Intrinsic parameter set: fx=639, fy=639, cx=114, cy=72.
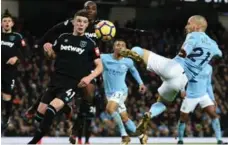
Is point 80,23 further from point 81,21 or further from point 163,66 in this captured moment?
point 163,66

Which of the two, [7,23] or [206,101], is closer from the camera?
[7,23]

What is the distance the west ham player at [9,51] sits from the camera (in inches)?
371

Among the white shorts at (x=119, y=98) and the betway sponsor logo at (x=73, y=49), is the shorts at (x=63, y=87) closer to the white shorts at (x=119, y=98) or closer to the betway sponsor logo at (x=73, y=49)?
the betway sponsor logo at (x=73, y=49)

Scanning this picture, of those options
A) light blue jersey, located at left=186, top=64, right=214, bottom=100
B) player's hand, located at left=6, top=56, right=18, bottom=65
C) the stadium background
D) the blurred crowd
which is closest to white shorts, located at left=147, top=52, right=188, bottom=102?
light blue jersey, located at left=186, top=64, right=214, bottom=100

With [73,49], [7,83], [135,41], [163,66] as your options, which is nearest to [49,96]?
[73,49]

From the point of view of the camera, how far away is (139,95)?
18062 mm

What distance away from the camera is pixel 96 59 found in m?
7.44

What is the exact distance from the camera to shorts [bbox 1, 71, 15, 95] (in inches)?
384

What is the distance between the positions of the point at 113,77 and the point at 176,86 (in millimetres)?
2270

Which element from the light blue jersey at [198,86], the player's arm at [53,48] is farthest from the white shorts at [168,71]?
the light blue jersey at [198,86]

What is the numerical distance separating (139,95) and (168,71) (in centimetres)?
1022

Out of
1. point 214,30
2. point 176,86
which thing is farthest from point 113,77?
point 214,30

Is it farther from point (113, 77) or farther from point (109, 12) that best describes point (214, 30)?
point (113, 77)

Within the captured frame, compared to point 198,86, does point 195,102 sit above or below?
below
